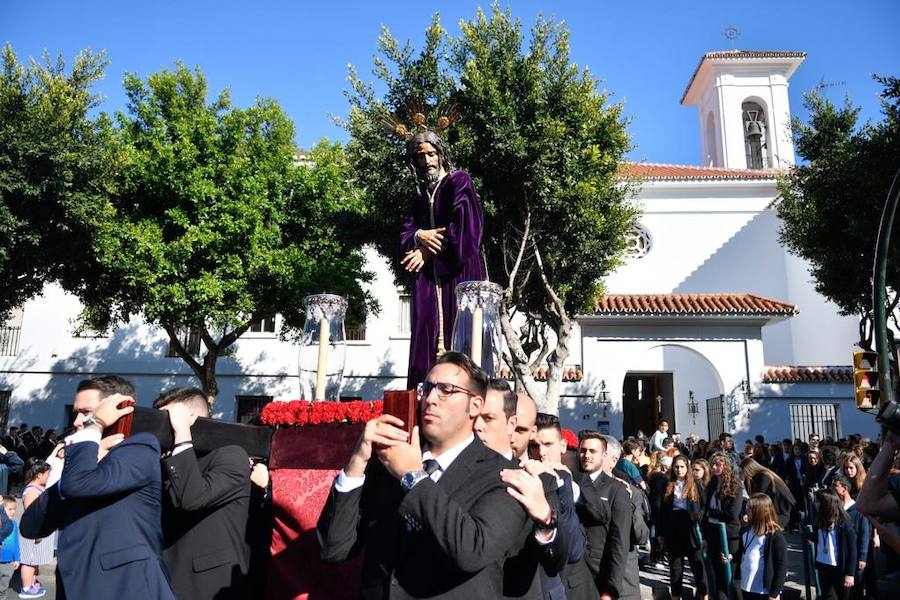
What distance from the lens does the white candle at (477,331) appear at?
4.39 metres

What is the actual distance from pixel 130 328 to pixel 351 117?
1502 centimetres

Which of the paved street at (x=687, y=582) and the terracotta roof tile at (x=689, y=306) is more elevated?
the terracotta roof tile at (x=689, y=306)

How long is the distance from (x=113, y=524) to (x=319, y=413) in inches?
49.1

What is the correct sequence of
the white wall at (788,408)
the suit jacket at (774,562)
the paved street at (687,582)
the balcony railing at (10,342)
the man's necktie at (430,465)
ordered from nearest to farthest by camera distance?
1. the man's necktie at (430,465)
2. the suit jacket at (774,562)
3. the paved street at (687,582)
4. the white wall at (788,408)
5. the balcony railing at (10,342)

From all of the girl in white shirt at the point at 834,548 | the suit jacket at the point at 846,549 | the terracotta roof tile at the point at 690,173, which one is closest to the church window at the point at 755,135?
the terracotta roof tile at the point at 690,173

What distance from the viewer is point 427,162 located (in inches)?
213

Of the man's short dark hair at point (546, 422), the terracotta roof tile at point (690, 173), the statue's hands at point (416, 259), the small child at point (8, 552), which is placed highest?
the terracotta roof tile at point (690, 173)

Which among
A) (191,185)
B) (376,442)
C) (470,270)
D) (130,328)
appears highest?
(191,185)

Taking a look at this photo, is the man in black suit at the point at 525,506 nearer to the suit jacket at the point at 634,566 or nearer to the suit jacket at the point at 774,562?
the suit jacket at the point at 634,566

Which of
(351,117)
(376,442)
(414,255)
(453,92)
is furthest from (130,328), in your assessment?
(376,442)

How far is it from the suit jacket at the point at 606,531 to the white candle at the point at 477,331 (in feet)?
3.61

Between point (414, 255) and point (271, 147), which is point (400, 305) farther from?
point (414, 255)

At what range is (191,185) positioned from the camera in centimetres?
1700

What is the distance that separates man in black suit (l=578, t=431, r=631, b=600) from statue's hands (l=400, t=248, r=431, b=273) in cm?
193
